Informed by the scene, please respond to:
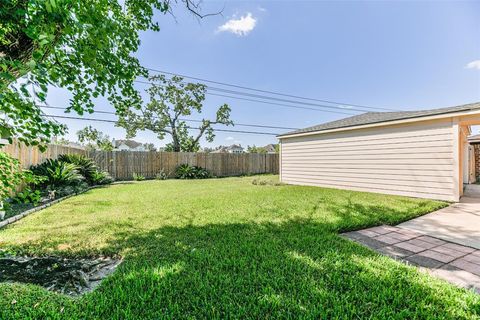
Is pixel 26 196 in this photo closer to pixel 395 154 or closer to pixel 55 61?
pixel 55 61

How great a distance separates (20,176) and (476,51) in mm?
13094

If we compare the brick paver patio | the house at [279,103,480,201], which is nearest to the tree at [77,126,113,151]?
the house at [279,103,480,201]

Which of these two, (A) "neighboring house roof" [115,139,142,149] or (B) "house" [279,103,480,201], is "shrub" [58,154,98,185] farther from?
Answer: (A) "neighboring house roof" [115,139,142,149]

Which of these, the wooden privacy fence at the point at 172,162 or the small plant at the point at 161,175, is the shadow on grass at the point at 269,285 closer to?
the small plant at the point at 161,175

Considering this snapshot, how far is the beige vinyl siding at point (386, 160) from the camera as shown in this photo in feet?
18.3

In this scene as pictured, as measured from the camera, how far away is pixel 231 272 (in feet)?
6.62

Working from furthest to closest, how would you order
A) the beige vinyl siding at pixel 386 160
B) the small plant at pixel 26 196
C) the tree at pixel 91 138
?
the tree at pixel 91 138 → the beige vinyl siding at pixel 386 160 → the small plant at pixel 26 196

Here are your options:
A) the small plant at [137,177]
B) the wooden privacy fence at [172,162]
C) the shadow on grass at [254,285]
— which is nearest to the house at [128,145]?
the wooden privacy fence at [172,162]

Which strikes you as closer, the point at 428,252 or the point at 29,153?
the point at 428,252

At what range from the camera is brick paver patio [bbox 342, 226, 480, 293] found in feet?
6.63

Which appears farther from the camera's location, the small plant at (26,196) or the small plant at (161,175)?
the small plant at (161,175)

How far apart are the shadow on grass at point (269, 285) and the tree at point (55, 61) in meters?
1.39

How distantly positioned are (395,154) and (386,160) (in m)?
0.30

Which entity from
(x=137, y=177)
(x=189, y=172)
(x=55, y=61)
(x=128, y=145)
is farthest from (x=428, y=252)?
(x=128, y=145)
